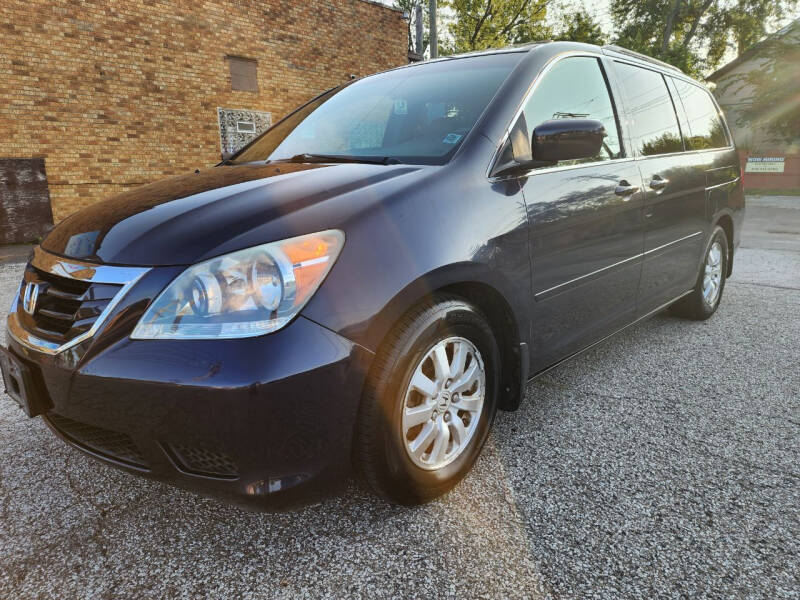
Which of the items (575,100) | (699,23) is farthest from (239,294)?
(699,23)

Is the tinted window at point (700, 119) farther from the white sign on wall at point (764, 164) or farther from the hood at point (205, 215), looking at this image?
the white sign on wall at point (764, 164)

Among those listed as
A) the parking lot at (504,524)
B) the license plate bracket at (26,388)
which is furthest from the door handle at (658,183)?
the license plate bracket at (26,388)

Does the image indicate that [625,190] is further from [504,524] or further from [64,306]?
[64,306]

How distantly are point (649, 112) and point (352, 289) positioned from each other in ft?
8.32

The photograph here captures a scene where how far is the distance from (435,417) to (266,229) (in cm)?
87

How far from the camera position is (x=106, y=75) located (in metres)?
10.2

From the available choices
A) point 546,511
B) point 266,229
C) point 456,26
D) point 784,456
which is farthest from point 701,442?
point 456,26

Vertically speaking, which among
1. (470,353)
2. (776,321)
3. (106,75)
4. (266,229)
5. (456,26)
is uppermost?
(456,26)

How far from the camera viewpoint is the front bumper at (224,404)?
4.57 feet

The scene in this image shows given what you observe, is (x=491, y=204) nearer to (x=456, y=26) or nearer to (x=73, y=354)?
(x=73, y=354)

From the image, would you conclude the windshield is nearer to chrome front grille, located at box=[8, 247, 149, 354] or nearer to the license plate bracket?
chrome front grille, located at box=[8, 247, 149, 354]

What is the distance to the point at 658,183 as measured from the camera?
2994 mm

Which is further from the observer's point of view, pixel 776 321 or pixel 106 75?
pixel 106 75

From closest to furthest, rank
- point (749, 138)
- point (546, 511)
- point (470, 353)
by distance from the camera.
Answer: point (546, 511), point (470, 353), point (749, 138)
